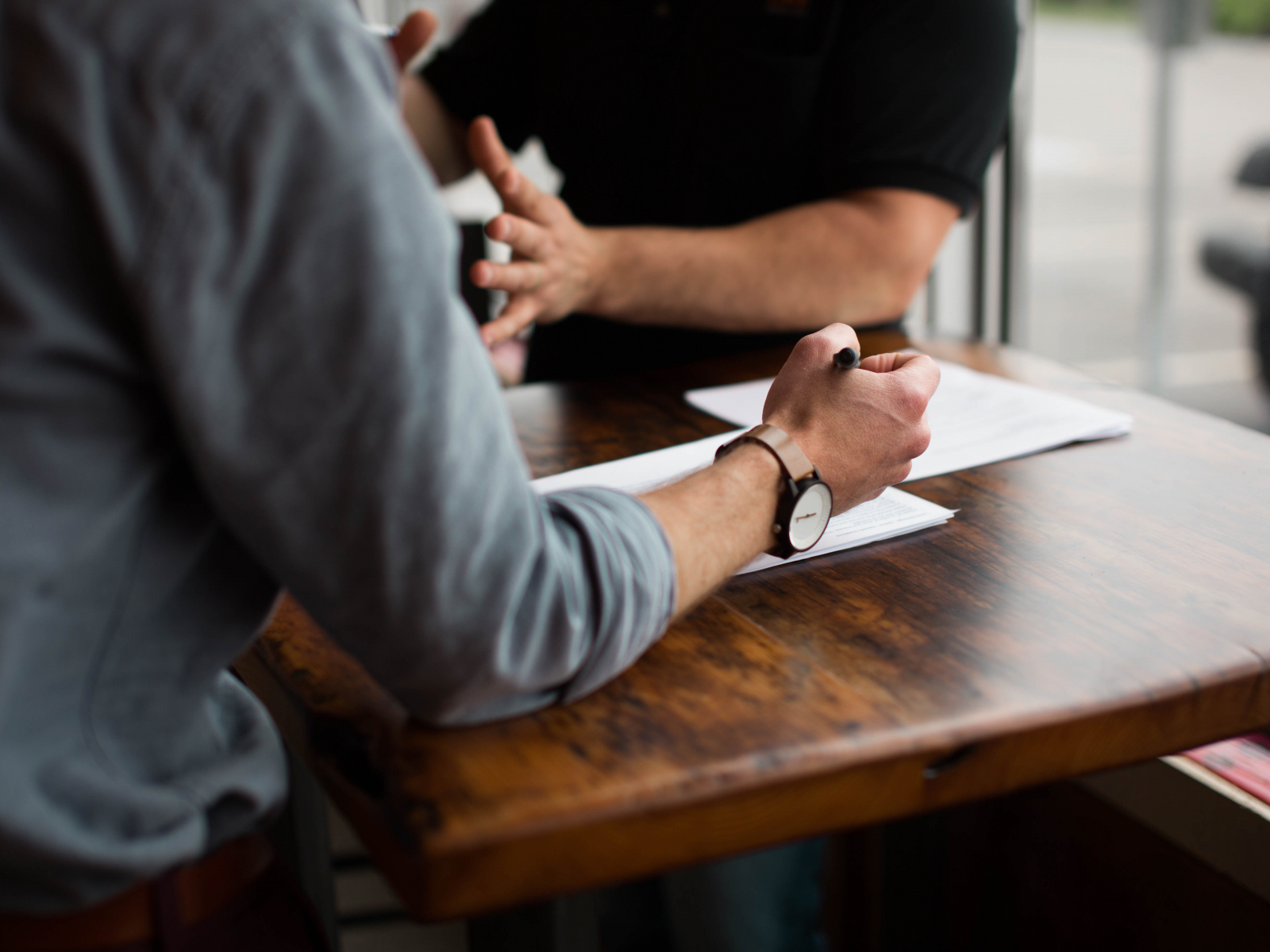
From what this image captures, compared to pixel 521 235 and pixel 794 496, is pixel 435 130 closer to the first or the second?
pixel 521 235

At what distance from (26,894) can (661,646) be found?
1.20ft

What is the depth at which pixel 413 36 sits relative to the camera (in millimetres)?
1089

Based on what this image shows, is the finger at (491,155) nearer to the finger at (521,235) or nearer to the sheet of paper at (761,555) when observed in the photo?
the finger at (521,235)

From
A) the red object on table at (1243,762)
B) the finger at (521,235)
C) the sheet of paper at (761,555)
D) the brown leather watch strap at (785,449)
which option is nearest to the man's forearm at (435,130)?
the finger at (521,235)

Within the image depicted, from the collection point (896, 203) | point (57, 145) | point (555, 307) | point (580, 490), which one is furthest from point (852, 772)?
point (896, 203)

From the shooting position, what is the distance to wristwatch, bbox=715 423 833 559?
0.69 meters

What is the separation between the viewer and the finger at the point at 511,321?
1.07 m

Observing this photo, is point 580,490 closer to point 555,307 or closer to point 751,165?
point 555,307

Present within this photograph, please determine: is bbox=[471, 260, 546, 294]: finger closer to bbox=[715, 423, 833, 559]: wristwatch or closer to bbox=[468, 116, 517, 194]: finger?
bbox=[468, 116, 517, 194]: finger

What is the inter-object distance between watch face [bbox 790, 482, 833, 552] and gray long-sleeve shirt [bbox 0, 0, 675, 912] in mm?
173

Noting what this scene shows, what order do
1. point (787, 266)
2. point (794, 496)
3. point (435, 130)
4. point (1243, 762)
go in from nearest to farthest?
point (794, 496)
point (1243, 762)
point (787, 266)
point (435, 130)

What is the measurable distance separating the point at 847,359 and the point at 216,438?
0.44 metres

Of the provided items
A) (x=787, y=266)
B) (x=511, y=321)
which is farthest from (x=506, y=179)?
(x=787, y=266)

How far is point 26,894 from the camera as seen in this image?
0.53 metres
